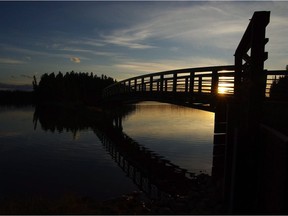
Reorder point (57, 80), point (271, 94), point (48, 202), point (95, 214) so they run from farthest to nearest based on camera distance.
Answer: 1. point (57, 80)
2. point (271, 94)
3. point (48, 202)
4. point (95, 214)

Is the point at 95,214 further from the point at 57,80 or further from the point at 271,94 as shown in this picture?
the point at 57,80

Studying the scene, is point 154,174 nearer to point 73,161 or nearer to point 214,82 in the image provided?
point 73,161

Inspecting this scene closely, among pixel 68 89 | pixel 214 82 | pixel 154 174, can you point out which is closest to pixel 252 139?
pixel 154 174

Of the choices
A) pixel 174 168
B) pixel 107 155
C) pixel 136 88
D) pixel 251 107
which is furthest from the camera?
pixel 136 88

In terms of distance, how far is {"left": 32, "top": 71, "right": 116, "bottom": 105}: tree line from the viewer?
3116 inches

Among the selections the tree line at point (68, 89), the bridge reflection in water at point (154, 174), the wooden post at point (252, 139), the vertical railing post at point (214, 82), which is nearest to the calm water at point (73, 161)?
the bridge reflection in water at point (154, 174)

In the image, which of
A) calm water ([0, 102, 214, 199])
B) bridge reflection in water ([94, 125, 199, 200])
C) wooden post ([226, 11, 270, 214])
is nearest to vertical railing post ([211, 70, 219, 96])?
calm water ([0, 102, 214, 199])

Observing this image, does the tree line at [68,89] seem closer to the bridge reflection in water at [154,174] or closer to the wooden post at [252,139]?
the bridge reflection in water at [154,174]

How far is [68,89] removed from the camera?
265 feet

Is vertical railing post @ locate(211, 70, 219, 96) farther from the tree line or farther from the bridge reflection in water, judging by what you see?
the tree line

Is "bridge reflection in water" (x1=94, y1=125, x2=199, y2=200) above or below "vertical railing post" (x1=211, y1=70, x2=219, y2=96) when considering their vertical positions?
below

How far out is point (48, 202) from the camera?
28.6 ft

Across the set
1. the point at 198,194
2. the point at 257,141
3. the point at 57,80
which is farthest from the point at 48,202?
the point at 57,80

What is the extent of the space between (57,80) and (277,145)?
86059 mm
